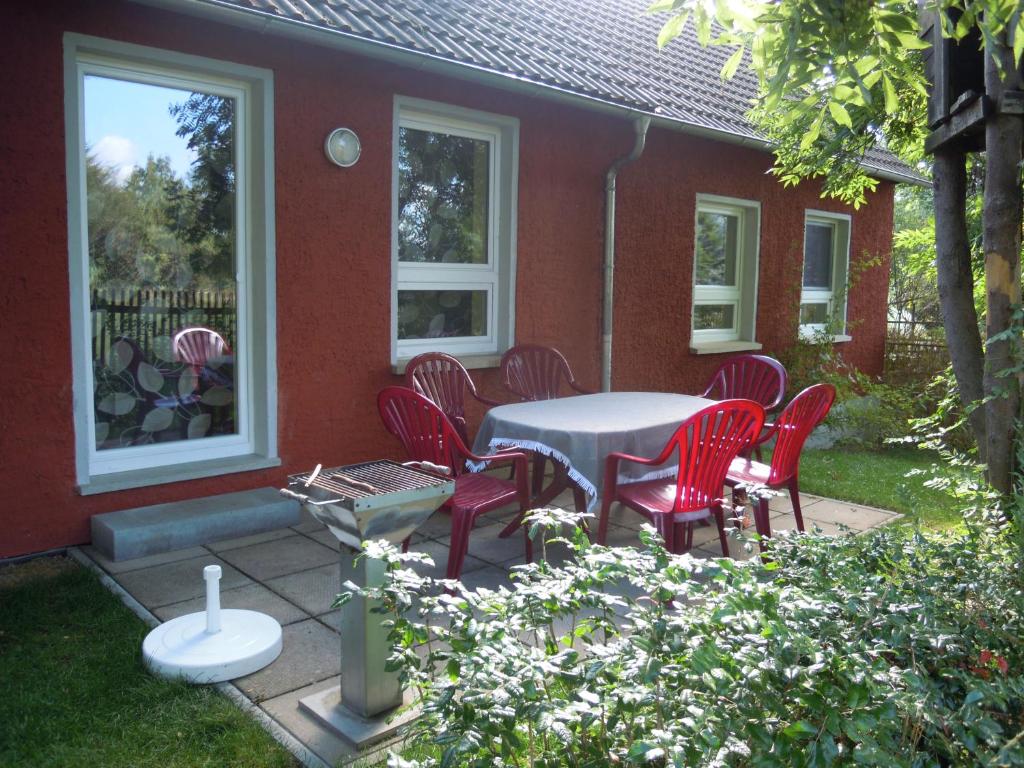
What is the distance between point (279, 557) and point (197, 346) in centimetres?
145

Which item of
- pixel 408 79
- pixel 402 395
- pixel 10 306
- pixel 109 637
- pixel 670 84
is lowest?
pixel 109 637

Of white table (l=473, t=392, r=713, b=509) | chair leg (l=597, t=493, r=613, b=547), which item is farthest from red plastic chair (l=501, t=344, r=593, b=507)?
chair leg (l=597, t=493, r=613, b=547)

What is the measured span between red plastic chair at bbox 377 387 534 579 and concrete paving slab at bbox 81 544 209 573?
49.1 inches

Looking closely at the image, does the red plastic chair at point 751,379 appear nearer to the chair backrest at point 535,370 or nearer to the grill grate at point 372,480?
the chair backrest at point 535,370

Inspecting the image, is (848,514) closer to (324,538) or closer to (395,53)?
(324,538)

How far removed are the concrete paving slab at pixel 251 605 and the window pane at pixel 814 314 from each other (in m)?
8.23

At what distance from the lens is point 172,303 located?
4.90 m

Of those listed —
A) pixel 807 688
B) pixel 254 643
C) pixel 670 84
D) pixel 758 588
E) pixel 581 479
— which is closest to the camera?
pixel 807 688

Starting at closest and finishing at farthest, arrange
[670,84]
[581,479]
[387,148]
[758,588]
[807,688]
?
[807,688] < [758,588] < [581,479] < [387,148] < [670,84]

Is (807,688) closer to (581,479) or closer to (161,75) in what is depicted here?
(581,479)

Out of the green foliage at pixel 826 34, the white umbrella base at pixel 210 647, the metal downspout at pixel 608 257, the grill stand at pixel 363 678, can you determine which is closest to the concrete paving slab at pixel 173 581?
the white umbrella base at pixel 210 647

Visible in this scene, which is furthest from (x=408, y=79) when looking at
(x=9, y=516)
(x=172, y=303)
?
(x=9, y=516)

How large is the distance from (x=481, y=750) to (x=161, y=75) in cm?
430

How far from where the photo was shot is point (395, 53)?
4.97 m
